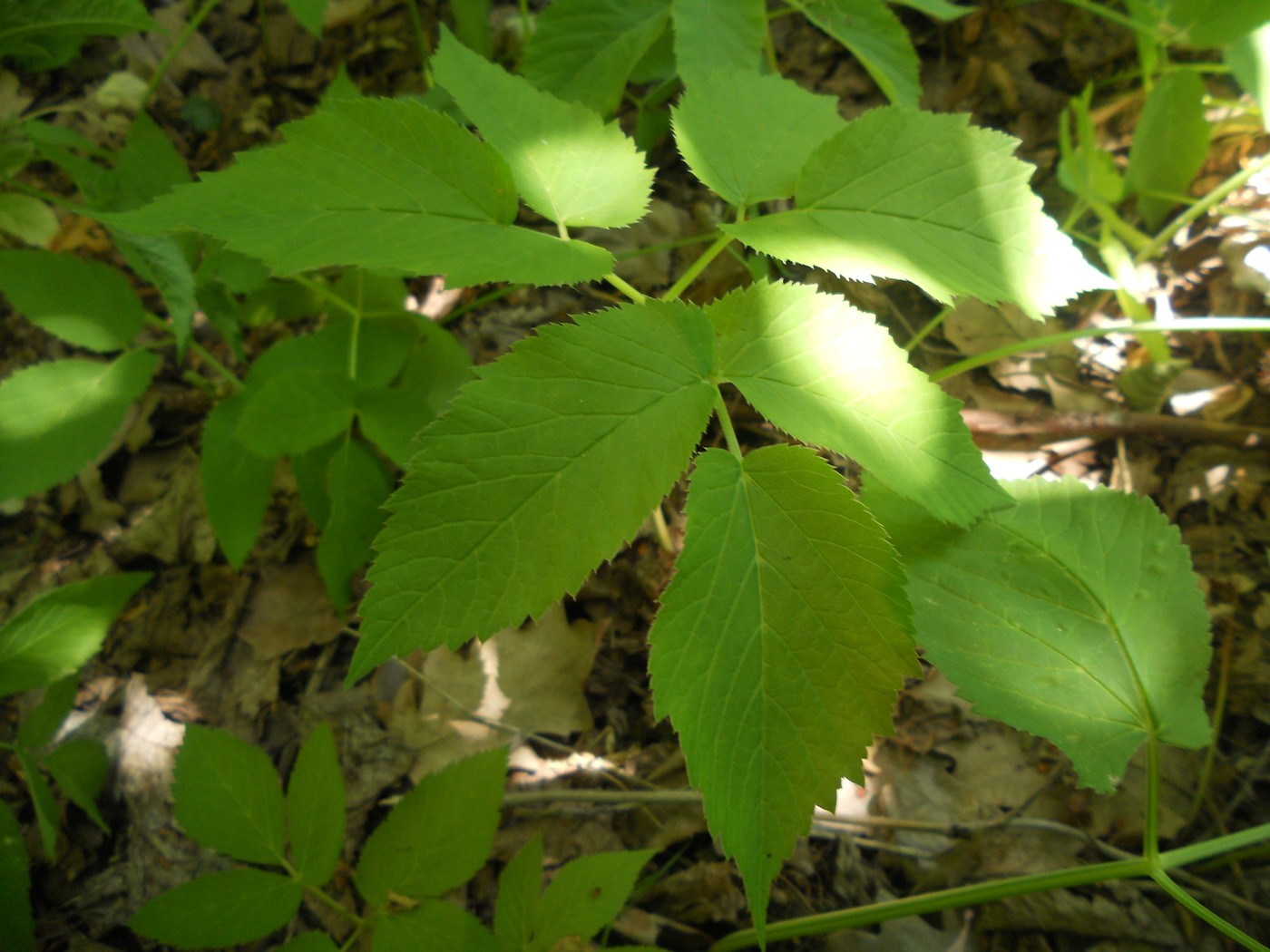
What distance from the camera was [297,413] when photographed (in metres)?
1.33

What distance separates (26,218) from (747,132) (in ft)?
6.21

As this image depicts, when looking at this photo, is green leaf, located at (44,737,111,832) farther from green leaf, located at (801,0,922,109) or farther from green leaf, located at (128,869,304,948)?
green leaf, located at (801,0,922,109)

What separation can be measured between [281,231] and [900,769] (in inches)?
62.7

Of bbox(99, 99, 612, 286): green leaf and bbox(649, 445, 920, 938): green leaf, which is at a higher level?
bbox(99, 99, 612, 286): green leaf

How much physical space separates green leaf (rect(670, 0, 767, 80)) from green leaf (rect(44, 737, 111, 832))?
200 centimetres

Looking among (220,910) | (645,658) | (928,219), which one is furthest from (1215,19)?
(220,910)

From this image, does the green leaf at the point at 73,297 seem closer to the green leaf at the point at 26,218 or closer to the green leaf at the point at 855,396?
the green leaf at the point at 26,218

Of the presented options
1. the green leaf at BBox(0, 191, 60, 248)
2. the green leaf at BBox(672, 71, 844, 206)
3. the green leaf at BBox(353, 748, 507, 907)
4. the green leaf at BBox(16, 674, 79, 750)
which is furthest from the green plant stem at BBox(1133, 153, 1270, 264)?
the green leaf at BBox(0, 191, 60, 248)

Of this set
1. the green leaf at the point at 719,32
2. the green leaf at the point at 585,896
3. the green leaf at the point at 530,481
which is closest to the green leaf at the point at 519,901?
the green leaf at the point at 585,896

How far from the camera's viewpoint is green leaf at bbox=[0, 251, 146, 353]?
1389 mm

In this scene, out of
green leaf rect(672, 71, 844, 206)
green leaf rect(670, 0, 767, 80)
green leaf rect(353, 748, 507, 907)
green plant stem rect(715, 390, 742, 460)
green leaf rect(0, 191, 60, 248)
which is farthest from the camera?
green leaf rect(0, 191, 60, 248)

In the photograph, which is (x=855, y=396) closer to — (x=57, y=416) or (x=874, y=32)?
(x=874, y=32)

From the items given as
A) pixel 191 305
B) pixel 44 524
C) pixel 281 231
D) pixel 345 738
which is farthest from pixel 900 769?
pixel 44 524

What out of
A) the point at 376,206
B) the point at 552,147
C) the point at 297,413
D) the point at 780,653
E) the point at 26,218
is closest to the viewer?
the point at 780,653
